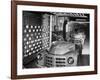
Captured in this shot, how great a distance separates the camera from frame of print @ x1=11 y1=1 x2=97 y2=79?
1.57 metres

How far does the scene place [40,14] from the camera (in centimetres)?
163

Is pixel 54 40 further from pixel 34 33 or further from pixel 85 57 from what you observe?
pixel 85 57

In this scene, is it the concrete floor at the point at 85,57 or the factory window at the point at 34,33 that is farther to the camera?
the concrete floor at the point at 85,57

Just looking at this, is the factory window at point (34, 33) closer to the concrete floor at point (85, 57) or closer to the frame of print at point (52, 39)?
the frame of print at point (52, 39)

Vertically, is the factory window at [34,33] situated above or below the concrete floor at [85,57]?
above

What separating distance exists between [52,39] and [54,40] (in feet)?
0.07

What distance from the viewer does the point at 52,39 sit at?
5.45 feet

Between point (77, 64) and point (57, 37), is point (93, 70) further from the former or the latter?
point (57, 37)

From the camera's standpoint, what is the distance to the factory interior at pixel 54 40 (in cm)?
160

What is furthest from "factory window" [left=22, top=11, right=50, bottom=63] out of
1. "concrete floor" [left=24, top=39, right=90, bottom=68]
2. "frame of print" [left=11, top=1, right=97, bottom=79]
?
"concrete floor" [left=24, top=39, right=90, bottom=68]

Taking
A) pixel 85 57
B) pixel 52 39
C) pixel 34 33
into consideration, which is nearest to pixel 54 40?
pixel 52 39

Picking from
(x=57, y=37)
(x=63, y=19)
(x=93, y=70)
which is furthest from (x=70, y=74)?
(x=63, y=19)

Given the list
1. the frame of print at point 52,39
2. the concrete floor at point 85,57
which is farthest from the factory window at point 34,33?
the concrete floor at point 85,57

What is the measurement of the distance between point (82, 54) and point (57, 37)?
29 cm
